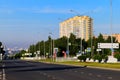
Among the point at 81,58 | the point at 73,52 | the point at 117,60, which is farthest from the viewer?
the point at 73,52

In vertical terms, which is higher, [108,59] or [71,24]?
[71,24]

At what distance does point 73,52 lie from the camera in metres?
170

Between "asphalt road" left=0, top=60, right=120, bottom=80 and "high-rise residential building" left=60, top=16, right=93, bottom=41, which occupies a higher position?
"high-rise residential building" left=60, top=16, right=93, bottom=41

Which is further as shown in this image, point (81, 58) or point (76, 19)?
point (76, 19)

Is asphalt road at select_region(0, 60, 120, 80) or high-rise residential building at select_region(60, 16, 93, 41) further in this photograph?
high-rise residential building at select_region(60, 16, 93, 41)

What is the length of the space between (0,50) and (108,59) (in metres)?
80.5

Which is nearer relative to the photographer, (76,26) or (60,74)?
(60,74)

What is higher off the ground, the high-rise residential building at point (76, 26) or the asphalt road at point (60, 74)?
the high-rise residential building at point (76, 26)

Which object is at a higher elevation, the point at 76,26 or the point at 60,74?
the point at 76,26

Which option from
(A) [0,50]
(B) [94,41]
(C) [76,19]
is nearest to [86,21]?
(C) [76,19]

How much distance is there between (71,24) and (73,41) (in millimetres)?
7934

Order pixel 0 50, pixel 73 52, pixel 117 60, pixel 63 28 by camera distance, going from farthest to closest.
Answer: pixel 63 28 → pixel 73 52 → pixel 0 50 → pixel 117 60

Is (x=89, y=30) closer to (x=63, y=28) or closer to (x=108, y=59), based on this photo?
(x=63, y=28)

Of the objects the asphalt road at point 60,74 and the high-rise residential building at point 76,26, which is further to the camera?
the high-rise residential building at point 76,26
